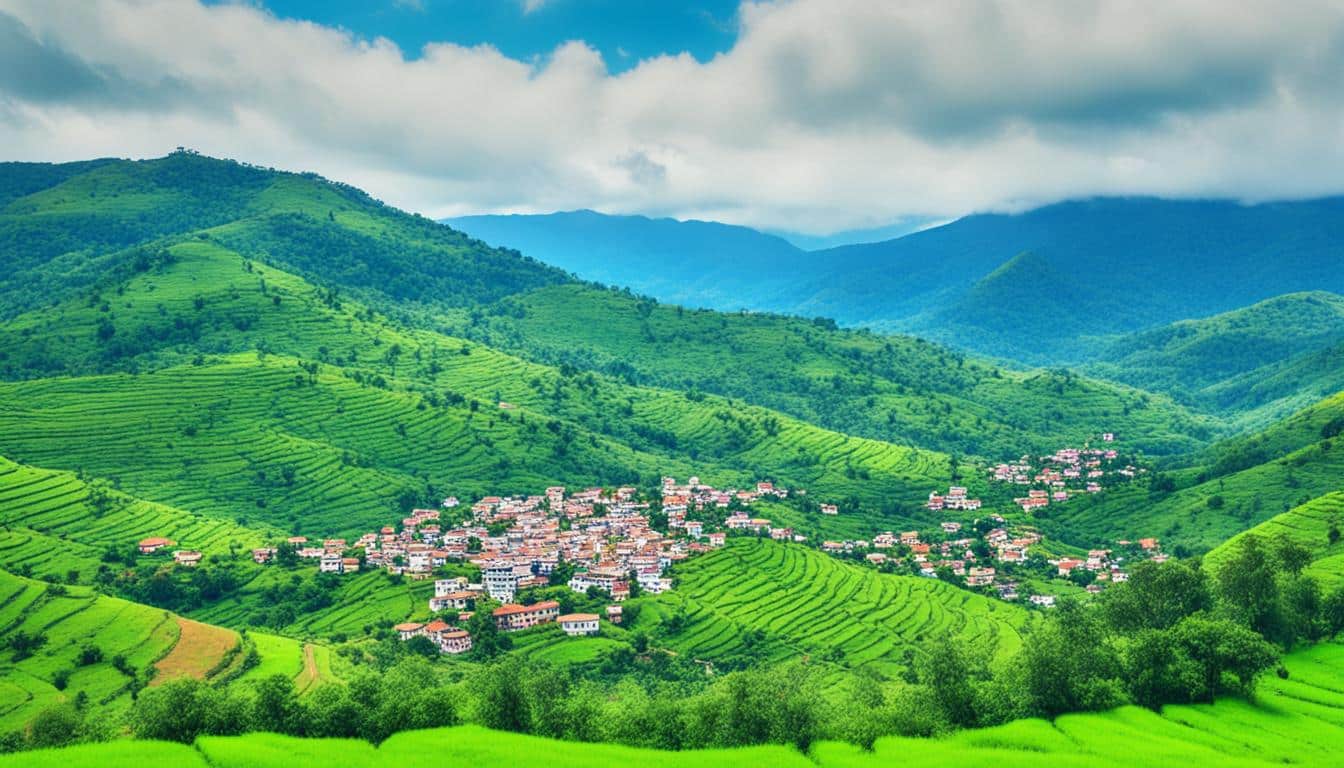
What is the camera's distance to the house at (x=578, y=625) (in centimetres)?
8188

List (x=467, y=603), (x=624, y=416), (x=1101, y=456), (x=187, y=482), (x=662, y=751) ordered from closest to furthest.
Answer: (x=662, y=751), (x=467, y=603), (x=187, y=482), (x=1101, y=456), (x=624, y=416)

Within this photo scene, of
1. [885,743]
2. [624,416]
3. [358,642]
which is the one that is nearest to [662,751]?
[885,743]

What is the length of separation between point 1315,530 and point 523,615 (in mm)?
67260

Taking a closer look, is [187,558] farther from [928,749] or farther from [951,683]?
[928,749]

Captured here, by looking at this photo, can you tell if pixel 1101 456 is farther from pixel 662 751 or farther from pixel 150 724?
pixel 150 724

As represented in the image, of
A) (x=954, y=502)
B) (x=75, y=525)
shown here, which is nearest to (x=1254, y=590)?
(x=954, y=502)

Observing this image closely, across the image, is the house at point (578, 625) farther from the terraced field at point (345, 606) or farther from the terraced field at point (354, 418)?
the terraced field at point (354, 418)

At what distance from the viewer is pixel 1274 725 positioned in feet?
131

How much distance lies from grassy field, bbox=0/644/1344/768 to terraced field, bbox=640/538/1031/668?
30.9 metres

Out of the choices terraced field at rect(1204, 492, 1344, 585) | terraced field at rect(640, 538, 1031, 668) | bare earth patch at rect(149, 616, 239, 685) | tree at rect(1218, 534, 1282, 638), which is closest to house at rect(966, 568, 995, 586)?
terraced field at rect(640, 538, 1031, 668)

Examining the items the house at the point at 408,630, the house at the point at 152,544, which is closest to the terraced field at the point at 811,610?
the house at the point at 408,630

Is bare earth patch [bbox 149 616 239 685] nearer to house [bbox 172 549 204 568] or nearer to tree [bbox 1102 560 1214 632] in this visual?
house [bbox 172 549 204 568]

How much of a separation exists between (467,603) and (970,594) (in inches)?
1988

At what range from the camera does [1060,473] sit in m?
159
